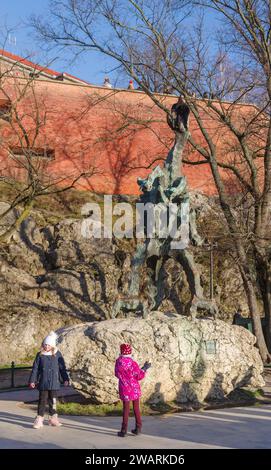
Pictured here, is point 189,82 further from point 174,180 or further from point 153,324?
point 153,324

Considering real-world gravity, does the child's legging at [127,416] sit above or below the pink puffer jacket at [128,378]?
below

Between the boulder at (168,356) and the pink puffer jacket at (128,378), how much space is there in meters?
2.15

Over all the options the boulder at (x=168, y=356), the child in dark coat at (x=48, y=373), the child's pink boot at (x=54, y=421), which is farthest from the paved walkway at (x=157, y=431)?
the boulder at (x=168, y=356)

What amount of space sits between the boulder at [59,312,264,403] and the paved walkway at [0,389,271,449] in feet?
2.73

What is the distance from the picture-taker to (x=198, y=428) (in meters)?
8.79

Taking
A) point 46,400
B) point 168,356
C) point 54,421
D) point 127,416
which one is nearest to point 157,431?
point 127,416

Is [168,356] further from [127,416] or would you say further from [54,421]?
[127,416]

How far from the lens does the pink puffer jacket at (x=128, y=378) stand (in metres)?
8.27

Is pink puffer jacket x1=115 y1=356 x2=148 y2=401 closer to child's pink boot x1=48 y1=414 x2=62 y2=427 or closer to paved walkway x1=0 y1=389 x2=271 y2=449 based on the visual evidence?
paved walkway x1=0 y1=389 x2=271 y2=449

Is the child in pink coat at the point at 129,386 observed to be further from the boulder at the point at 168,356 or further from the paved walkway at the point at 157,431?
the boulder at the point at 168,356

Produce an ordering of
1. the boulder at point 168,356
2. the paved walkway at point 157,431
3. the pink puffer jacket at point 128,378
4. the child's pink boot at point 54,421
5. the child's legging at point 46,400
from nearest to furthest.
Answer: the paved walkway at point 157,431 < the pink puffer jacket at point 128,378 < the child's legging at point 46,400 < the child's pink boot at point 54,421 < the boulder at point 168,356

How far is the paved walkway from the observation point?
25.1ft

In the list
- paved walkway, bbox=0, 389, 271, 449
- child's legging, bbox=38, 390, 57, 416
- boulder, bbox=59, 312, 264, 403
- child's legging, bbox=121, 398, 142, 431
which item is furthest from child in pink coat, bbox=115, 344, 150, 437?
boulder, bbox=59, 312, 264, 403
